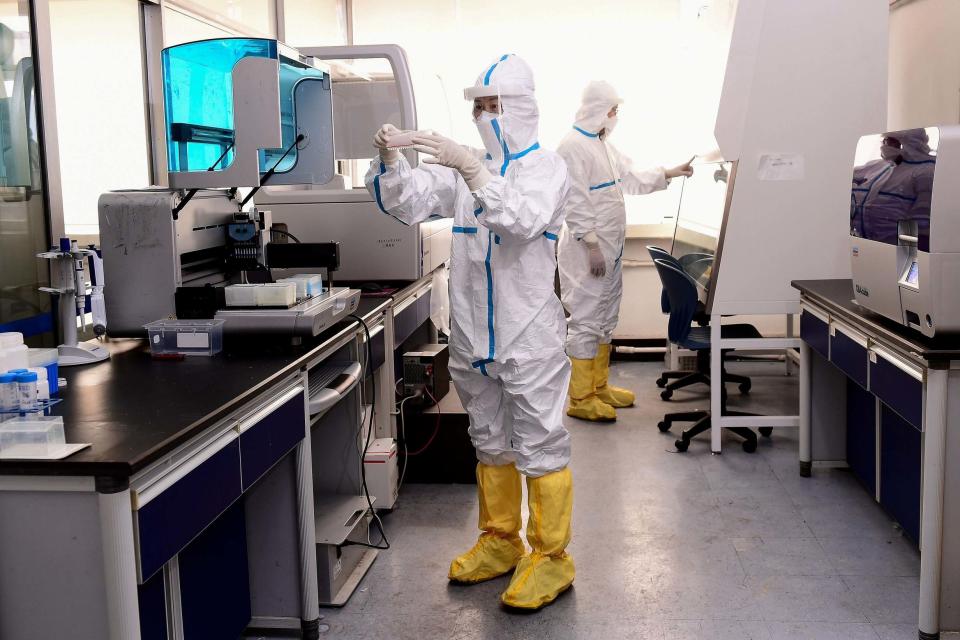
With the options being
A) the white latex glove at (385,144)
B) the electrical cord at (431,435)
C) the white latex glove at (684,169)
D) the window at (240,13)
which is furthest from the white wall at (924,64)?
the window at (240,13)

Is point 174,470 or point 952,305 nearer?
point 174,470

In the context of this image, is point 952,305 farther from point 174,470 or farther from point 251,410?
point 174,470

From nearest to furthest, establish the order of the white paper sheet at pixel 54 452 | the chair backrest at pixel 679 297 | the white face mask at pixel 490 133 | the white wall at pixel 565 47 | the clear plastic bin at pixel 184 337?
the white paper sheet at pixel 54 452 → the clear plastic bin at pixel 184 337 → the white face mask at pixel 490 133 → the chair backrest at pixel 679 297 → the white wall at pixel 565 47

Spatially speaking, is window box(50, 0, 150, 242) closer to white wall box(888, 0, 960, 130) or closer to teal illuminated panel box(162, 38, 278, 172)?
teal illuminated panel box(162, 38, 278, 172)

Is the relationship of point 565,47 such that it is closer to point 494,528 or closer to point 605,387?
point 605,387

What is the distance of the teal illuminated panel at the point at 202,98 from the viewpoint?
2.65 metres

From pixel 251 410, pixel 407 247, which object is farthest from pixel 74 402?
pixel 407 247

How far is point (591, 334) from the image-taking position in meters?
4.69

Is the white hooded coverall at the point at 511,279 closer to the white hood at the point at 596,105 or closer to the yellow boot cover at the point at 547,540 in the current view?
the yellow boot cover at the point at 547,540

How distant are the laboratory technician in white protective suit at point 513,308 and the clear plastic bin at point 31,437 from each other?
1.26 m

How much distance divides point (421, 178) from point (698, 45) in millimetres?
2574

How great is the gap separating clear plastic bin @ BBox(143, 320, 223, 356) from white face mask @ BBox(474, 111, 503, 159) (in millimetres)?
929

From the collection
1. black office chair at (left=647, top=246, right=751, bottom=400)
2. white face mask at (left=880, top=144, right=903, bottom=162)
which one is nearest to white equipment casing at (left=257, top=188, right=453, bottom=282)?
black office chair at (left=647, top=246, right=751, bottom=400)

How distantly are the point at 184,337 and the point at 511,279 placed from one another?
2.93 feet
